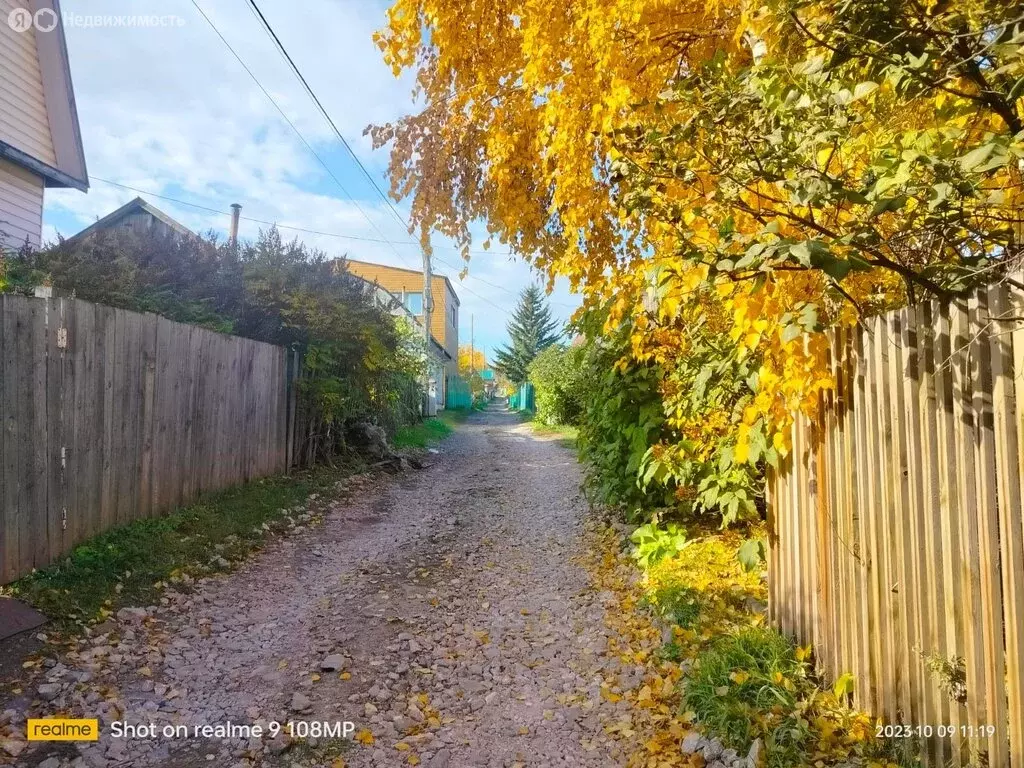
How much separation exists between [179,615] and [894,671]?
4128mm

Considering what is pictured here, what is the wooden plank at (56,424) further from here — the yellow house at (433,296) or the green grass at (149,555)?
the yellow house at (433,296)

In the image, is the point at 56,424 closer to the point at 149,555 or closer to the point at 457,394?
Result: the point at 149,555

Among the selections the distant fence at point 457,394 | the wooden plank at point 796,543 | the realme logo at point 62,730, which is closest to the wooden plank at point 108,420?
the realme logo at point 62,730

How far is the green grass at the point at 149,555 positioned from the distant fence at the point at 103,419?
17 cm

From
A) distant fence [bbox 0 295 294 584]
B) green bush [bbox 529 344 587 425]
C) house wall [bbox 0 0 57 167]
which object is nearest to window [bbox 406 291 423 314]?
green bush [bbox 529 344 587 425]

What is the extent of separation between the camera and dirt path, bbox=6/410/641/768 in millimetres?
2770

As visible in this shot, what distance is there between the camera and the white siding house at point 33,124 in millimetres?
8859

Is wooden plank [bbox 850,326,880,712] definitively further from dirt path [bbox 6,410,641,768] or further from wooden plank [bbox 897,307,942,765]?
dirt path [bbox 6,410,641,768]

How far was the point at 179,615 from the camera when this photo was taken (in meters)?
4.08

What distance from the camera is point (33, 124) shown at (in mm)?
9461

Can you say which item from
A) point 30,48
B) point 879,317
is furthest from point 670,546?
point 30,48

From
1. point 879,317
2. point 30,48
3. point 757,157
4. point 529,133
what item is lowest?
point 879,317

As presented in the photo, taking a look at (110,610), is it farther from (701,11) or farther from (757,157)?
(701,11)

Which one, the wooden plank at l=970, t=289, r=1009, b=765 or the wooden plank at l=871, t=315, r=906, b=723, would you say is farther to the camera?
the wooden plank at l=871, t=315, r=906, b=723
